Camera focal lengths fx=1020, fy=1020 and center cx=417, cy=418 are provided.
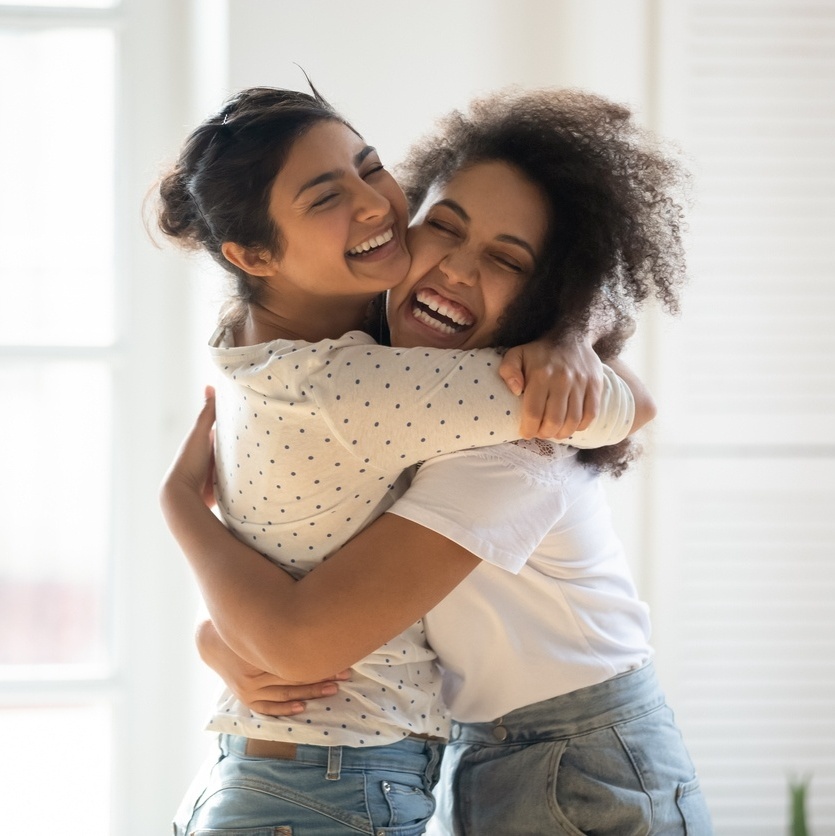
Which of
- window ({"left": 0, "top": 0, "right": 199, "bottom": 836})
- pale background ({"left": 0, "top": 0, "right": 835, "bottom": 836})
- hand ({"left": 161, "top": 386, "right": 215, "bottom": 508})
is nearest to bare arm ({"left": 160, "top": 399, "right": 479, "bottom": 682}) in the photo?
hand ({"left": 161, "top": 386, "right": 215, "bottom": 508})

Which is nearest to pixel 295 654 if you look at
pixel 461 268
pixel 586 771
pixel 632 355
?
pixel 586 771

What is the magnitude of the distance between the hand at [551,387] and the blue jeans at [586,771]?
387 mm

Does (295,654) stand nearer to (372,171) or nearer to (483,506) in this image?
(483,506)


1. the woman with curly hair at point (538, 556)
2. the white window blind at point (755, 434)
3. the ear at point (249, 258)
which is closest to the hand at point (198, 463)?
the woman with curly hair at point (538, 556)

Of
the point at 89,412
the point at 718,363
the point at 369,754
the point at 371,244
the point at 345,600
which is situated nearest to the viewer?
the point at 345,600

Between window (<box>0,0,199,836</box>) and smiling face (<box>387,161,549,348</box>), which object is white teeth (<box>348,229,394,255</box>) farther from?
window (<box>0,0,199,836</box>)

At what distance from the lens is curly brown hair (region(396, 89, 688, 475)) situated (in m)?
1.33

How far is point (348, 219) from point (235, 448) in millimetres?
330

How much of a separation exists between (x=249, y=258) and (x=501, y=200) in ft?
1.13

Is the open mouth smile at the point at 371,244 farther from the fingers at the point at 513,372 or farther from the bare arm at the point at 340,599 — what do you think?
the bare arm at the point at 340,599

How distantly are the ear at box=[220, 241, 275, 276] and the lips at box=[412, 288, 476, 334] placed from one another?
0.66ft

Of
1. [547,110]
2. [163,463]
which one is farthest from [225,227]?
[163,463]

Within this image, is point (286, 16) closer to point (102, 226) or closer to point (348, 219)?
point (102, 226)

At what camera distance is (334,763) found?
1216 millimetres
